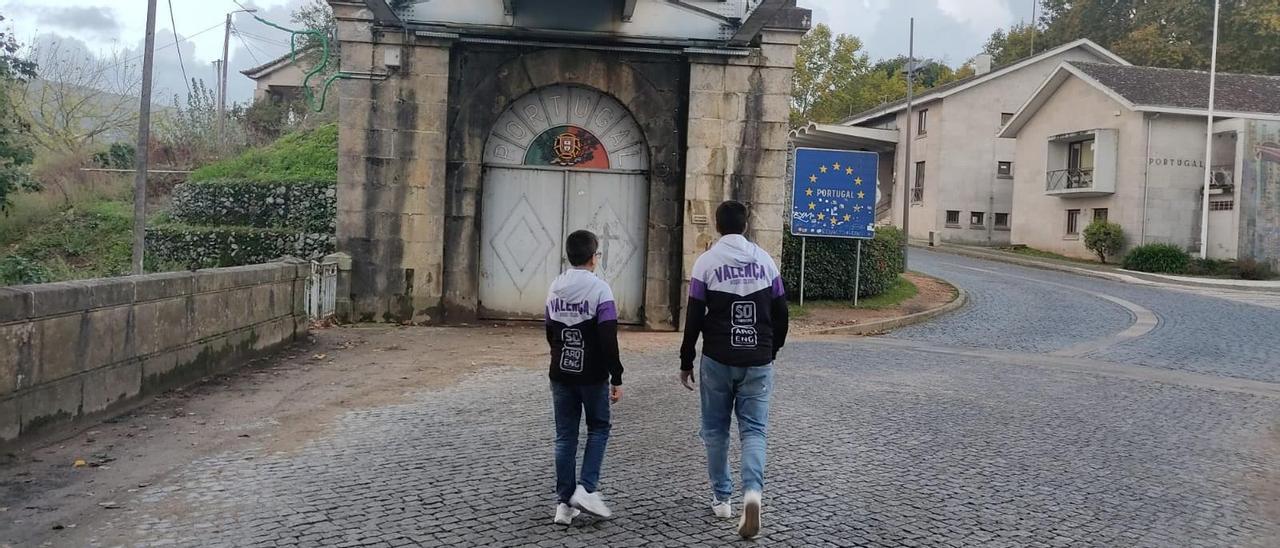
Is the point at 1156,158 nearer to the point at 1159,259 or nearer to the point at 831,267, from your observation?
the point at 1159,259

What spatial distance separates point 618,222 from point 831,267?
16.2 ft

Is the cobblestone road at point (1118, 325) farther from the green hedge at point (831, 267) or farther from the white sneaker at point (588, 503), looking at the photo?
the white sneaker at point (588, 503)

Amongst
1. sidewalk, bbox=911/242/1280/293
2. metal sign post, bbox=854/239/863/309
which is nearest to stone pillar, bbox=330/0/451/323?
metal sign post, bbox=854/239/863/309

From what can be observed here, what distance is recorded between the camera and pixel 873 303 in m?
17.4

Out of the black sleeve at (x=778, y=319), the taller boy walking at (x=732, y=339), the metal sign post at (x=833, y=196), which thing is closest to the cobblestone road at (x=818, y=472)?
the taller boy walking at (x=732, y=339)

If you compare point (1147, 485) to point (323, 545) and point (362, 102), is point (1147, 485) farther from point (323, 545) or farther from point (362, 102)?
point (362, 102)

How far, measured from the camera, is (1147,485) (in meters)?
6.14

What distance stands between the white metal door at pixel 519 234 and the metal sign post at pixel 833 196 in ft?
15.7

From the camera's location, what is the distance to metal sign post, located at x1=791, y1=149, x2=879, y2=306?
16.8m

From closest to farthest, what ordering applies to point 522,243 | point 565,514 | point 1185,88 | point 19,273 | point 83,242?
1. point 565,514
2. point 19,273
3. point 522,243
4. point 83,242
5. point 1185,88

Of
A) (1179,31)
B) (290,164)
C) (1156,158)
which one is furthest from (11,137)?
(1179,31)

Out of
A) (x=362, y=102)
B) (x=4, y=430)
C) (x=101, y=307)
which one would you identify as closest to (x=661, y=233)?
(x=362, y=102)

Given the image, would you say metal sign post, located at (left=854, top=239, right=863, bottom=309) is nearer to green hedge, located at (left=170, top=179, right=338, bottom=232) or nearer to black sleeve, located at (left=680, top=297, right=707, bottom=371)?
green hedge, located at (left=170, top=179, right=338, bottom=232)

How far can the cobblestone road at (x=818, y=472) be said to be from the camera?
4.90 metres
